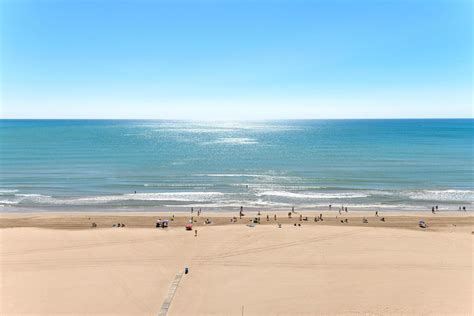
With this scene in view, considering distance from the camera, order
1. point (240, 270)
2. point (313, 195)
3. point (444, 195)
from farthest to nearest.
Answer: point (313, 195) → point (444, 195) → point (240, 270)

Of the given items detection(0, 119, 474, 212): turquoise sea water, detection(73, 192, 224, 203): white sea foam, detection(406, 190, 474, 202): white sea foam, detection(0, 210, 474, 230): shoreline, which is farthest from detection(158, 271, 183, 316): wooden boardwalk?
detection(406, 190, 474, 202): white sea foam

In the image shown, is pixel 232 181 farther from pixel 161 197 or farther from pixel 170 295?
pixel 170 295

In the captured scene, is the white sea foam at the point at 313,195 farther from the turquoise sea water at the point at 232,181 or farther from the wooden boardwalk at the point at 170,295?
the wooden boardwalk at the point at 170,295

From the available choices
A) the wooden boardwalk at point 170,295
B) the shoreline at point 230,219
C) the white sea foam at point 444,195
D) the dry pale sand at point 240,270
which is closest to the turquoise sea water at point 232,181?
the white sea foam at point 444,195

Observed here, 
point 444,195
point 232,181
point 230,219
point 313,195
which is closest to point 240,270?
point 230,219

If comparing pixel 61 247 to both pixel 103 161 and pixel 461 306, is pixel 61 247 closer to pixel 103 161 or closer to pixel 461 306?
pixel 461 306

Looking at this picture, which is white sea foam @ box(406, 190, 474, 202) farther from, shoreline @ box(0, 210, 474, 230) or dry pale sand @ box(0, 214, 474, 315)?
dry pale sand @ box(0, 214, 474, 315)
